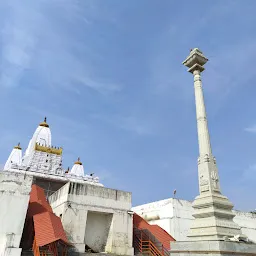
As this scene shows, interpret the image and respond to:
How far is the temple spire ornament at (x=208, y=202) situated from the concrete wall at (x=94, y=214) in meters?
7.64

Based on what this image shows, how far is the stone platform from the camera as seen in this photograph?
22.9ft

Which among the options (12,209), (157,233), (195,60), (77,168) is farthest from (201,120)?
(77,168)

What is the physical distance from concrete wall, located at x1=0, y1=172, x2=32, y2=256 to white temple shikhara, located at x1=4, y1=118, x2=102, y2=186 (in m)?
11.5

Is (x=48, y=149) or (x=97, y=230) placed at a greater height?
(x=48, y=149)

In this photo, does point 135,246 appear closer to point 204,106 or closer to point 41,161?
point 204,106

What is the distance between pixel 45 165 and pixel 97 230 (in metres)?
18.2

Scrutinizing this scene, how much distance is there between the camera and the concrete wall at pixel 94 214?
1403 centimetres

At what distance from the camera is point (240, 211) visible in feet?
79.9

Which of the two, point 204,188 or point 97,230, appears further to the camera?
point 97,230

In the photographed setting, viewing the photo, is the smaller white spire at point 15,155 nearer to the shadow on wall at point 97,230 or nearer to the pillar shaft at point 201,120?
the shadow on wall at point 97,230

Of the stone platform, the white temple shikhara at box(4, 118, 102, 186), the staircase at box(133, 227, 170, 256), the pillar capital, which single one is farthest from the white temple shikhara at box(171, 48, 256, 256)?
the white temple shikhara at box(4, 118, 102, 186)

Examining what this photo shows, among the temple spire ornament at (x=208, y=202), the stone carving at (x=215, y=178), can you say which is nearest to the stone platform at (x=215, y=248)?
the temple spire ornament at (x=208, y=202)

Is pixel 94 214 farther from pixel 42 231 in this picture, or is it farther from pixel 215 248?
pixel 215 248

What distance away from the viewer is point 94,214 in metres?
15.7
